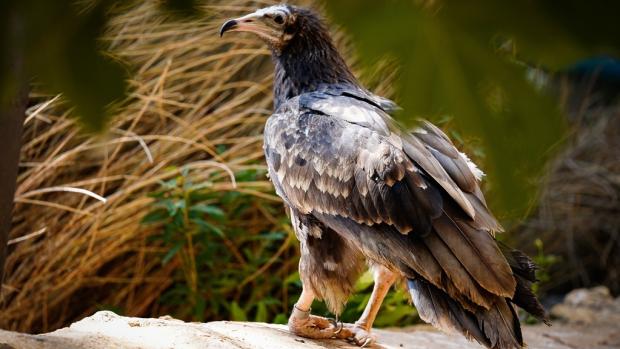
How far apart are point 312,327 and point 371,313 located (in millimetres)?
261

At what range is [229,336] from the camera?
2.84m

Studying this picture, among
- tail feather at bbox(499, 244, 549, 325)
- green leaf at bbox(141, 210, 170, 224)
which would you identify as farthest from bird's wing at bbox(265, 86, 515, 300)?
green leaf at bbox(141, 210, 170, 224)

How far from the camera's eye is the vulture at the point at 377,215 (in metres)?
2.76

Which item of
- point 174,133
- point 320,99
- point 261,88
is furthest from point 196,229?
point 320,99

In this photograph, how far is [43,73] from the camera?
0.60 m

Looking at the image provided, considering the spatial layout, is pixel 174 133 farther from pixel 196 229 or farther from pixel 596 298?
pixel 596 298

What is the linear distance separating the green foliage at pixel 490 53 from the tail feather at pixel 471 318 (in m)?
2.24

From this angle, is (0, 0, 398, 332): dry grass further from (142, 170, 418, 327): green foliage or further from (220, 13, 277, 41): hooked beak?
(220, 13, 277, 41): hooked beak

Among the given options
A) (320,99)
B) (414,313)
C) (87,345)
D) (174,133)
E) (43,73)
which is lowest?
(414,313)

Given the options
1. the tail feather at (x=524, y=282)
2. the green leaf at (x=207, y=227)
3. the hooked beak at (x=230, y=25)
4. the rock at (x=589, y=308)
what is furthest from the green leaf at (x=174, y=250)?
the rock at (x=589, y=308)

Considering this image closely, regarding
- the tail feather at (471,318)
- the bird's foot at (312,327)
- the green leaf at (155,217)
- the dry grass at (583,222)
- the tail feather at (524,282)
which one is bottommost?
the dry grass at (583,222)

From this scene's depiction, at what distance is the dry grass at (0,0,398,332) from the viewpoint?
4191mm

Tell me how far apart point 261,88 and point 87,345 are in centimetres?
248

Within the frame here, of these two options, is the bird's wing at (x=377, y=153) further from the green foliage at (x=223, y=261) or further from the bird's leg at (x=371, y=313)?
the green foliage at (x=223, y=261)
